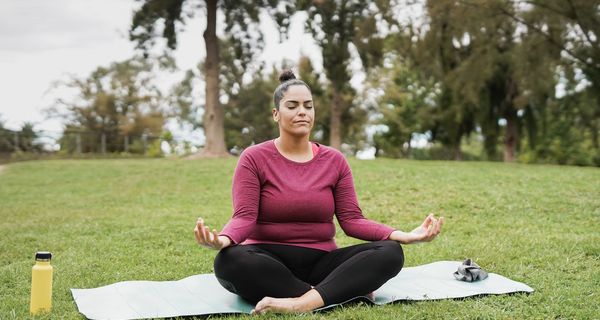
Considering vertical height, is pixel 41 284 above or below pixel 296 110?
below

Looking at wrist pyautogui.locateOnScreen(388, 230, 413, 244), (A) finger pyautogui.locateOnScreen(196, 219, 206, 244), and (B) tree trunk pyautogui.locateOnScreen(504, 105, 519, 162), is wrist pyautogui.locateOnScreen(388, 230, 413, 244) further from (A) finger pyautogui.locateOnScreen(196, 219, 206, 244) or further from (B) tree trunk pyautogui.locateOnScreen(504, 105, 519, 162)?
(B) tree trunk pyautogui.locateOnScreen(504, 105, 519, 162)

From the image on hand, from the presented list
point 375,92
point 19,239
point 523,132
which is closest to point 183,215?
point 19,239

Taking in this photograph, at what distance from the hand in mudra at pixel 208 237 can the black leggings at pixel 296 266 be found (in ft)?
0.34

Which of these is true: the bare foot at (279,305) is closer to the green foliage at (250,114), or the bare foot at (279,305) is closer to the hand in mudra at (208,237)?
the hand in mudra at (208,237)

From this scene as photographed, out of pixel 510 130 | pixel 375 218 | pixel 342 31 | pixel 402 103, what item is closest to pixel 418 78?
pixel 402 103

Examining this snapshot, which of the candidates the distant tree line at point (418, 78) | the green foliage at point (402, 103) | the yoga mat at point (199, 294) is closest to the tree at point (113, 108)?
the distant tree line at point (418, 78)

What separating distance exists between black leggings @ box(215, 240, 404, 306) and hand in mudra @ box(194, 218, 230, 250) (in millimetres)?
105

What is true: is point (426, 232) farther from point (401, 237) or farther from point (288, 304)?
point (288, 304)

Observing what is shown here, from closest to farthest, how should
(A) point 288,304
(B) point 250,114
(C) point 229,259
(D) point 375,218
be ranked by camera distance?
(A) point 288,304, (C) point 229,259, (D) point 375,218, (B) point 250,114

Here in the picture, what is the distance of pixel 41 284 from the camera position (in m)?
3.81

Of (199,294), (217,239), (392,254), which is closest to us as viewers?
(217,239)

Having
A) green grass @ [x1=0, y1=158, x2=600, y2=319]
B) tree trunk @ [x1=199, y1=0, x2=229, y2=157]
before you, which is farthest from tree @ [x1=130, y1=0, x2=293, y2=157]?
green grass @ [x1=0, y1=158, x2=600, y2=319]

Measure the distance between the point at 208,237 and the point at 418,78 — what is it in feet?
110

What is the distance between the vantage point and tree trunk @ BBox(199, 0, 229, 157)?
21.3 metres
